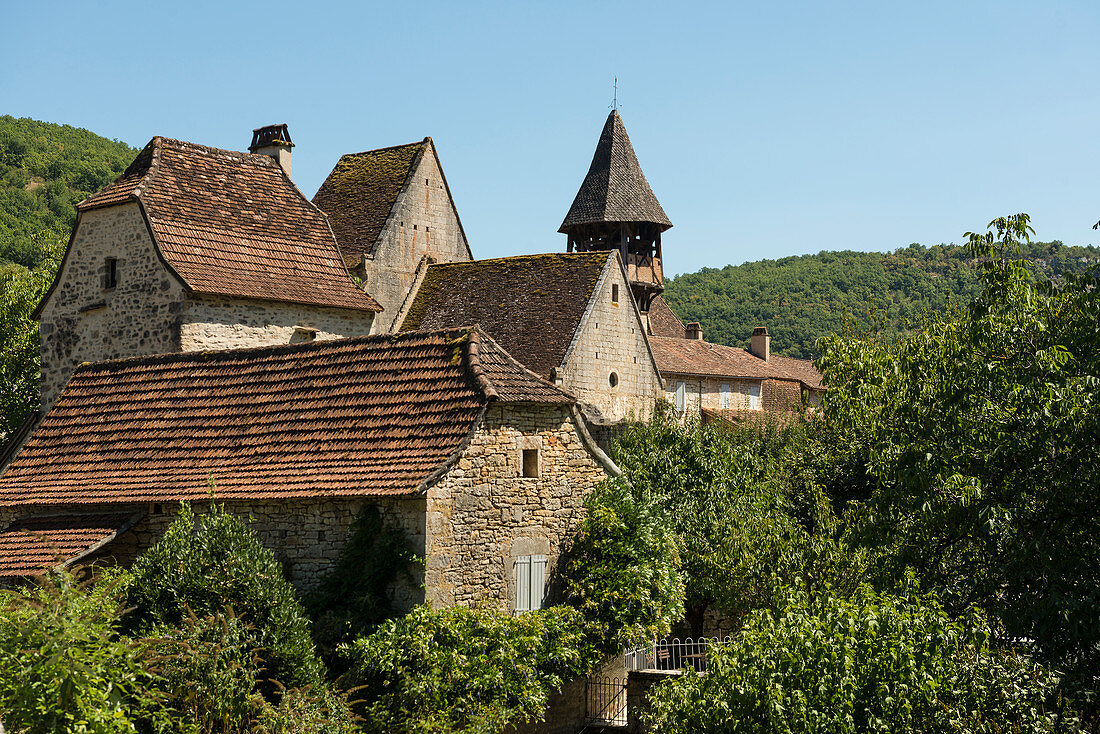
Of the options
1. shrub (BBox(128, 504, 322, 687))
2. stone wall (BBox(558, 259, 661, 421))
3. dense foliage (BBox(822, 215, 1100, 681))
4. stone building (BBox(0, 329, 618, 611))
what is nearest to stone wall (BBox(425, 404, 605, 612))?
stone building (BBox(0, 329, 618, 611))

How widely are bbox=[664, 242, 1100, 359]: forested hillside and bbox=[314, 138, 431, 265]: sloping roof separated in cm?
5766

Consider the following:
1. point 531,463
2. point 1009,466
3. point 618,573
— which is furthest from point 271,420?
point 1009,466

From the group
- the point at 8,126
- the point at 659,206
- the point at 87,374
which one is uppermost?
the point at 8,126

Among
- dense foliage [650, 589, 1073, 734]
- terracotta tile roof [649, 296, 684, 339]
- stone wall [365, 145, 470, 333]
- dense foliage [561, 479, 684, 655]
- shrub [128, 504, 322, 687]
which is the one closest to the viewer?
dense foliage [650, 589, 1073, 734]

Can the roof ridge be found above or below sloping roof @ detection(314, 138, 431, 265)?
below

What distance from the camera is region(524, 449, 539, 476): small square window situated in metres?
17.7

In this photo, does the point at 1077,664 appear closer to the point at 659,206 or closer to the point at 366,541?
the point at 366,541

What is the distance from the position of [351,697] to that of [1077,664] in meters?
9.55

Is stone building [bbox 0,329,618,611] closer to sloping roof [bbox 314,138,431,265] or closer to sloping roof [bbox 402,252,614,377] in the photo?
sloping roof [bbox 402,252,614,377]

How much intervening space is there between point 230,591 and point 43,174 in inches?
2429

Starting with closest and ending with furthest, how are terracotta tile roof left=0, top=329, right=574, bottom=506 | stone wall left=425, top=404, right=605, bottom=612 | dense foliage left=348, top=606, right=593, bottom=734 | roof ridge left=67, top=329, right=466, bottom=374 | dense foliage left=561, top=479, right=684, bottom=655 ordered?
dense foliage left=348, top=606, right=593, bottom=734
stone wall left=425, top=404, right=605, bottom=612
terracotta tile roof left=0, top=329, right=574, bottom=506
dense foliage left=561, top=479, right=684, bottom=655
roof ridge left=67, top=329, right=466, bottom=374

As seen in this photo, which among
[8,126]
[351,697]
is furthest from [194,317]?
[8,126]

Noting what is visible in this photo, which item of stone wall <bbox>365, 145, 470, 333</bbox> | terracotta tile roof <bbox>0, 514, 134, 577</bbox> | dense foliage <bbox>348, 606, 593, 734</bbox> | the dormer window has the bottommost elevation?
dense foliage <bbox>348, 606, 593, 734</bbox>

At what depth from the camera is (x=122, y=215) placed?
1017 inches
